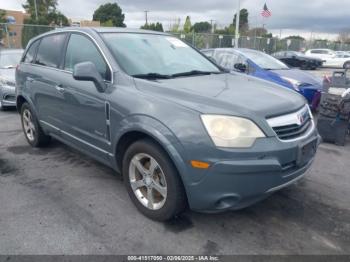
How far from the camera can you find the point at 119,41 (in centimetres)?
354

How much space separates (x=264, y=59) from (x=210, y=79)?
5432 mm

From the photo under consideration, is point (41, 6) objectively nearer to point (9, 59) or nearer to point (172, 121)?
point (9, 59)

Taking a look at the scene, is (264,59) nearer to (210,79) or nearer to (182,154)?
(210,79)

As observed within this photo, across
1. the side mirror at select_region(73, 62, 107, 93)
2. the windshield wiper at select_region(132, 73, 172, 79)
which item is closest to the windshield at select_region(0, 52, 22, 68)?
the side mirror at select_region(73, 62, 107, 93)

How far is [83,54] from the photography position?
369 centimetres

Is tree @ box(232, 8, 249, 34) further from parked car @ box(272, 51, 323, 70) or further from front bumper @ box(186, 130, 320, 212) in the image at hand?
front bumper @ box(186, 130, 320, 212)

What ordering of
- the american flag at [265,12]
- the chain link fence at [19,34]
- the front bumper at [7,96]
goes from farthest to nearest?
the american flag at [265,12] < the chain link fence at [19,34] < the front bumper at [7,96]

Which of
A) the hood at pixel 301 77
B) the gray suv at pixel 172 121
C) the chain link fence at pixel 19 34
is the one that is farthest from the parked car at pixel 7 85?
Answer: the chain link fence at pixel 19 34

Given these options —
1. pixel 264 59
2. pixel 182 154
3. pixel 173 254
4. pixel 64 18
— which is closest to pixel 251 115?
pixel 182 154

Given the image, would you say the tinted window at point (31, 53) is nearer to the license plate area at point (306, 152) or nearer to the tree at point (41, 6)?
the license plate area at point (306, 152)

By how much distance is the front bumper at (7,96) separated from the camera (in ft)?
24.5

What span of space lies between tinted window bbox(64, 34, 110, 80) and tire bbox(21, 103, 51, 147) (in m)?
1.34

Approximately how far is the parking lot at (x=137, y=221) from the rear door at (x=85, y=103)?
535mm

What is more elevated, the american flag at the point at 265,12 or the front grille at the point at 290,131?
the american flag at the point at 265,12
